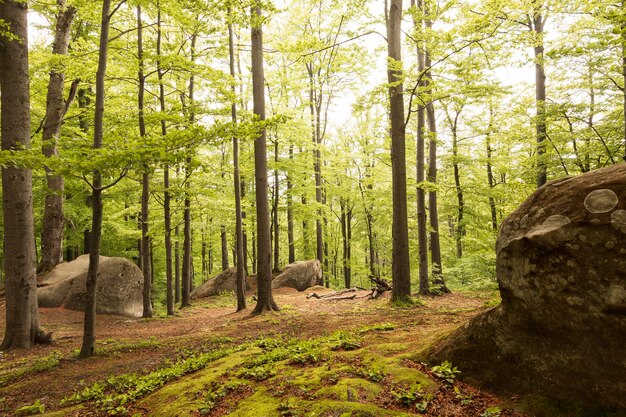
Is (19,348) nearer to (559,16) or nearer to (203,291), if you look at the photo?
(203,291)

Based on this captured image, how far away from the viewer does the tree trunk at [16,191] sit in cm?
708

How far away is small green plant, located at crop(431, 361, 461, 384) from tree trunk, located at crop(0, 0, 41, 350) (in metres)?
7.89

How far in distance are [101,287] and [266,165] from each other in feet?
25.1

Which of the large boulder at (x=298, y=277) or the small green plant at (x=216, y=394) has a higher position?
the small green plant at (x=216, y=394)

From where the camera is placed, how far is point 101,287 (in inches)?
515

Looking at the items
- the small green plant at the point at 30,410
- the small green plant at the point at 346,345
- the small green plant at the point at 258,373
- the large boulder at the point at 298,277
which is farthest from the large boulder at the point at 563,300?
the large boulder at the point at 298,277

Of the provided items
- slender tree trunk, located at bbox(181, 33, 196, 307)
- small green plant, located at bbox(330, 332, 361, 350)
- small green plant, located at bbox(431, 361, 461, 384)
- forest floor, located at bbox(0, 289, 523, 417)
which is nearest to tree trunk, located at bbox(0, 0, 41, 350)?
forest floor, located at bbox(0, 289, 523, 417)

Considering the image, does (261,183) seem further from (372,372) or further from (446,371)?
(446,371)

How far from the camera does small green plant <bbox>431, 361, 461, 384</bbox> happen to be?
3.67 meters

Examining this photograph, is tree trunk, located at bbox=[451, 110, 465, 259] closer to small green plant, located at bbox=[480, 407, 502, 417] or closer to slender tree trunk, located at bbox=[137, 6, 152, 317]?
slender tree trunk, located at bbox=[137, 6, 152, 317]

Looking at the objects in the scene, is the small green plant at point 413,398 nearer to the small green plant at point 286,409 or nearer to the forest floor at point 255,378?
the forest floor at point 255,378

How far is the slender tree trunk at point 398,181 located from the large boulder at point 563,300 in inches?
277

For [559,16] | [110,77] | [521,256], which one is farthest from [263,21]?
[559,16]

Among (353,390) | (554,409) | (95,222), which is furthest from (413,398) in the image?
(95,222)
